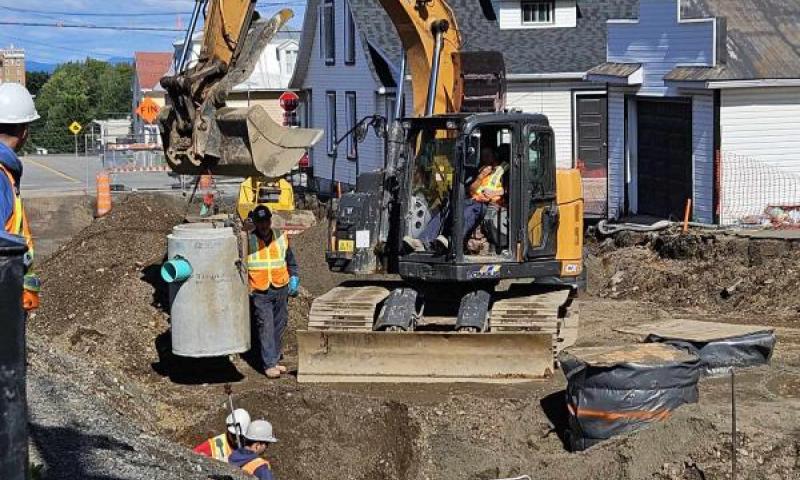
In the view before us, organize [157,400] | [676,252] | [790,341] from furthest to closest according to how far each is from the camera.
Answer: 1. [676,252]
2. [790,341]
3. [157,400]

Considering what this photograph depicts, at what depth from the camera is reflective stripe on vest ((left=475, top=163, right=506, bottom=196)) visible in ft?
42.4

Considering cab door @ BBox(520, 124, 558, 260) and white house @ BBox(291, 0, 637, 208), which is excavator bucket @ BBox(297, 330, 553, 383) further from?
white house @ BBox(291, 0, 637, 208)

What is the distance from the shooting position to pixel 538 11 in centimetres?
3184

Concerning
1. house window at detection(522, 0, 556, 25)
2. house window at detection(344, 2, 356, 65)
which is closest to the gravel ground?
house window at detection(522, 0, 556, 25)

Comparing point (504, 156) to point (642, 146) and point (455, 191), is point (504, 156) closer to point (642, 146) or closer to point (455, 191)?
point (455, 191)

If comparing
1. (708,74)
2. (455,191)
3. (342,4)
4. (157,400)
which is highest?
(342,4)

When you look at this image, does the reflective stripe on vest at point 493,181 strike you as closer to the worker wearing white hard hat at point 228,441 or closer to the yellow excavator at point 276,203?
the worker wearing white hard hat at point 228,441

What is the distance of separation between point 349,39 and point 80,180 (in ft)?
54.3

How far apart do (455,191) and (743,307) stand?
255 inches

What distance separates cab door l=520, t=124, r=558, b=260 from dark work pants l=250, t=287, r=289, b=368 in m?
2.56

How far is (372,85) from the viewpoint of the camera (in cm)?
3319

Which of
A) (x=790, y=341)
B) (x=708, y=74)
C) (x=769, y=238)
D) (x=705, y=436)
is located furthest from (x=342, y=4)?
(x=705, y=436)

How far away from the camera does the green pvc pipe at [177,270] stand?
38.3ft

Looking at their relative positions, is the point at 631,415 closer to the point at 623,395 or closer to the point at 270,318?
the point at 623,395
